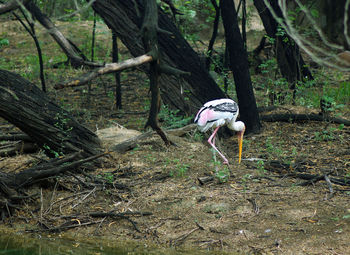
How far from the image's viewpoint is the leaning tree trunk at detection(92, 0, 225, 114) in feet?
26.0

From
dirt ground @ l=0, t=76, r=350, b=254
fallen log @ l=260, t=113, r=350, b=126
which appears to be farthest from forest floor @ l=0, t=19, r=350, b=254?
fallen log @ l=260, t=113, r=350, b=126

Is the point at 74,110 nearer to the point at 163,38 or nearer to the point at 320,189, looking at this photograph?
the point at 163,38

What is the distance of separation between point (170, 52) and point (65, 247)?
13.6ft

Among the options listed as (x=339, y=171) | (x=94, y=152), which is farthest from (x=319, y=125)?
(x=94, y=152)

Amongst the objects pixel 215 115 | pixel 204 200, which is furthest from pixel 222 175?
pixel 215 115

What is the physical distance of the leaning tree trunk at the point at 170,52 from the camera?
312 inches

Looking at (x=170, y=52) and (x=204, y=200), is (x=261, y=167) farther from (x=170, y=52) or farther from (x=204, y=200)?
(x=170, y=52)

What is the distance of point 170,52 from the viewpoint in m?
8.07

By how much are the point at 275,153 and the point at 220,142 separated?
3.78 feet

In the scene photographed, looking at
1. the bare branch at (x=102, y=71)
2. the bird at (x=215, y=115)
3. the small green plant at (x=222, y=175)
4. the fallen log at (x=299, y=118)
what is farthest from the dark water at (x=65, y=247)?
the fallen log at (x=299, y=118)

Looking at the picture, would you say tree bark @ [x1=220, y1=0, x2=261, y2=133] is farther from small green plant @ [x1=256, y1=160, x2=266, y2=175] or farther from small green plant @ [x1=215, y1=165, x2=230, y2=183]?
small green plant @ [x1=215, y1=165, x2=230, y2=183]

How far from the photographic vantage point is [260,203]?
542 centimetres

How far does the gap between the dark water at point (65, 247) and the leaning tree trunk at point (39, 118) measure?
A: 1345 mm

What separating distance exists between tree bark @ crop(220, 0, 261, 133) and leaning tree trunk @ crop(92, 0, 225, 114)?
44 centimetres
